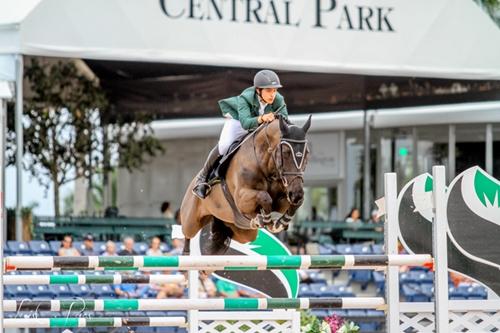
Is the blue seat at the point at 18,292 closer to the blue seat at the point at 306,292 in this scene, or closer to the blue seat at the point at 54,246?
the blue seat at the point at 54,246

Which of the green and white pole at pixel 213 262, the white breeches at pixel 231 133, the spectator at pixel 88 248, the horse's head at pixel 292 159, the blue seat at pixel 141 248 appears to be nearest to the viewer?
the green and white pole at pixel 213 262

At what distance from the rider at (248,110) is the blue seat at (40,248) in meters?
6.35

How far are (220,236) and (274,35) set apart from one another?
27.3 ft

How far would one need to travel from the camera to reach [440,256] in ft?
22.7

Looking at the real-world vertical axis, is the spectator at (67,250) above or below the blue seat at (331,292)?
above

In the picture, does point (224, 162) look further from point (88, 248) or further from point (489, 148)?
point (489, 148)

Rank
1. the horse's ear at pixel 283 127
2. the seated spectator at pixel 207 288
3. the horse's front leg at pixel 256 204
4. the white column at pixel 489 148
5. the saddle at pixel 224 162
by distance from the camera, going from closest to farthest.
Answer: the horse's ear at pixel 283 127, the horse's front leg at pixel 256 204, the saddle at pixel 224 162, the seated spectator at pixel 207 288, the white column at pixel 489 148

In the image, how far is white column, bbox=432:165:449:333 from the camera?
272 inches

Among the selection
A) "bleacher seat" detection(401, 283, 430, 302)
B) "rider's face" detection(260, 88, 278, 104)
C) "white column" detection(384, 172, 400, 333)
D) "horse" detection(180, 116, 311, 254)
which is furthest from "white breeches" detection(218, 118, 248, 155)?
"bleacher seat" detection(401, 283, 430, 302)

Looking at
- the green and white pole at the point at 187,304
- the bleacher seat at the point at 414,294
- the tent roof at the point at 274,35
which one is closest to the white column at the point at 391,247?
the green and white pole at the point at 187,304

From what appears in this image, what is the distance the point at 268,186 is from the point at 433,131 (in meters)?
15.5

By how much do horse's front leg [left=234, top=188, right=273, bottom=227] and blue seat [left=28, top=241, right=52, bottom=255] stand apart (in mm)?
7202

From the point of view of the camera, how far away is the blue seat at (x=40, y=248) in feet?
48.1

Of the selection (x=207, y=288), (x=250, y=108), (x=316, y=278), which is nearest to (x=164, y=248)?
(x=207, y=288)
